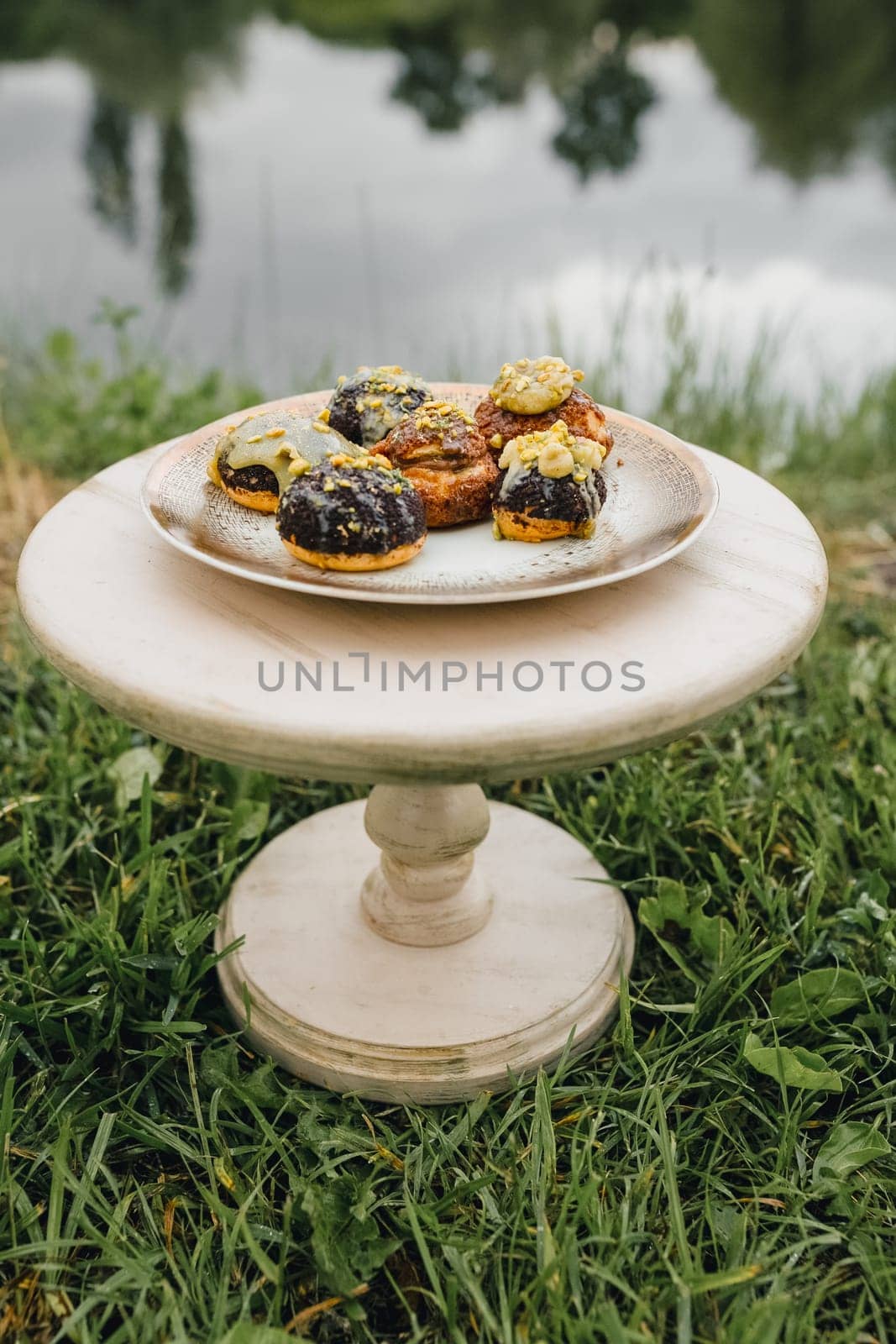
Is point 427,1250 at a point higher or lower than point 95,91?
lower

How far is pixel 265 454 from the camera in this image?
1238mm

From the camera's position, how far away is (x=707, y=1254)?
1235 mm

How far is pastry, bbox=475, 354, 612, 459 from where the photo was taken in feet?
4.40

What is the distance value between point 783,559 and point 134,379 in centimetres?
201

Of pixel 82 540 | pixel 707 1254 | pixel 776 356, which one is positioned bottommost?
pixel 707 1254

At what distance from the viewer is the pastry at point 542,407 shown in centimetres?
134

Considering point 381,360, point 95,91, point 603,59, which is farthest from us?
point 603,59

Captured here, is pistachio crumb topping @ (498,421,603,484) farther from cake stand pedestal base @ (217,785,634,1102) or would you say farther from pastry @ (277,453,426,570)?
cake stand pedestal base @ (217,785,634,1102)

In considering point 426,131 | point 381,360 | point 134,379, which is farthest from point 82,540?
point 426,131

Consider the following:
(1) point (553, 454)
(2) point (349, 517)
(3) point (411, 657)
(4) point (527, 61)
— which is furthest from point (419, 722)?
(4) point (527, 61)

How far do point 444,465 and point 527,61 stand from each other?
10.1 metres

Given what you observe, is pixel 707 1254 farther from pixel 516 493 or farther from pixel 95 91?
pixel 95 91

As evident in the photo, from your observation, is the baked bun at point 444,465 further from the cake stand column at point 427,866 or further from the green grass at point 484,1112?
the green grass at point 484,1112

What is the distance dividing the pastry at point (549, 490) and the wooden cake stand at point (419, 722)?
0.31 ft
